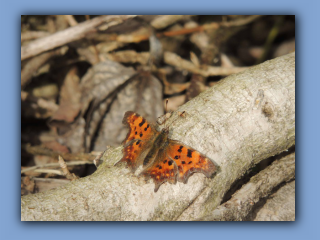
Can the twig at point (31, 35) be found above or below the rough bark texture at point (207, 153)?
above

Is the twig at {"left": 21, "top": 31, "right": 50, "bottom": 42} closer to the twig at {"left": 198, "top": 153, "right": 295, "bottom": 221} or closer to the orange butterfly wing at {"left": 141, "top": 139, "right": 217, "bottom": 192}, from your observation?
the orange butterfly wing at {"left": 141, "top": 139, "right": 217, "bottom": 192}

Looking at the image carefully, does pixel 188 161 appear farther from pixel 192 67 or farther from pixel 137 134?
pixel 192 67

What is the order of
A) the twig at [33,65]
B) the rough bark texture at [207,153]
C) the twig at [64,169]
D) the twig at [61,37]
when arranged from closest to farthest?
the rough bark texture at [207,153]
the twig at [64,169]
the twig at [61,37]
the twig at [33,65]

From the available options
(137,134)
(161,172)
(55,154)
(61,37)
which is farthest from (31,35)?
(161,172)

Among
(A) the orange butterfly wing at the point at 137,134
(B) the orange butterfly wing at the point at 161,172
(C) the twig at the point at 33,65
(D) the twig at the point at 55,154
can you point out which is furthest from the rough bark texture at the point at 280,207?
(C) the twig at the point at 33,65

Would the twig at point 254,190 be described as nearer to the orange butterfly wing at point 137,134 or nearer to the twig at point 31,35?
the orange butterfly wing at point 137,134

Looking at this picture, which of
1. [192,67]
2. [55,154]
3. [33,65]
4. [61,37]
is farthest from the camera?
[192,67]

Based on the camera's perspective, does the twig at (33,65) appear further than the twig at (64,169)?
Yes
